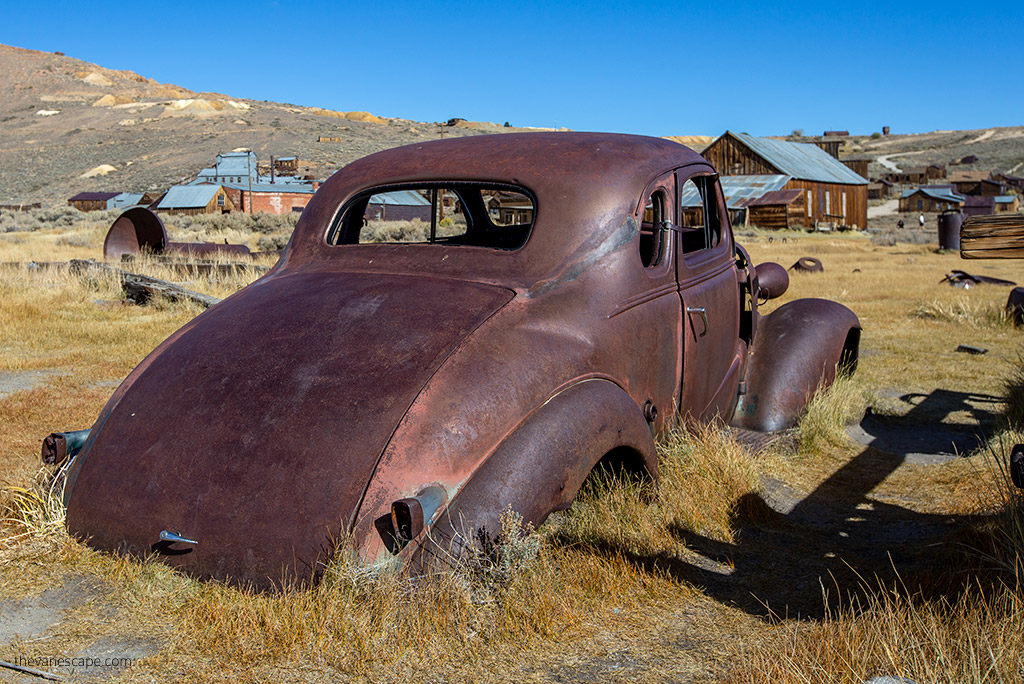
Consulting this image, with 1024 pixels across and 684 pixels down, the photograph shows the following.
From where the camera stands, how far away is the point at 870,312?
11.8 meters

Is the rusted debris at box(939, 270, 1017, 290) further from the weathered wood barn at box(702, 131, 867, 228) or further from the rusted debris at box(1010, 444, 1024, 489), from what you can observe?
the weathered wood barn at box(702, 131, 867, 228)

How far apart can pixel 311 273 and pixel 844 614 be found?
249 cm

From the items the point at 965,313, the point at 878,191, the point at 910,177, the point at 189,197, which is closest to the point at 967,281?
the point at 965,313

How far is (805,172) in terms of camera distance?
45.7m

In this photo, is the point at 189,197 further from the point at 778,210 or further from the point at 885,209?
the point at 885,209

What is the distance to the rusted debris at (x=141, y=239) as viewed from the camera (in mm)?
17234

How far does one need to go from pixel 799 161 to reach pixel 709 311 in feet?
155

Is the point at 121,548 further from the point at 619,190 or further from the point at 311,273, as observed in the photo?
the point at 619,190

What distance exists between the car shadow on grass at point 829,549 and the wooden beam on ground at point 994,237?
1114 millimetres

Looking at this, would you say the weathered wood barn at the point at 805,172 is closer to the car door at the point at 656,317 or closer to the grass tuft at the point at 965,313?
the grass tuft at the point at 965,313

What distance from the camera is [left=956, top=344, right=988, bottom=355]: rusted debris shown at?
840 cm


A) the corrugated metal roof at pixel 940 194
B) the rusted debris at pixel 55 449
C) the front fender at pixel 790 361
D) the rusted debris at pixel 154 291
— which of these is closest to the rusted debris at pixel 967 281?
the front fender at pixel 790 361

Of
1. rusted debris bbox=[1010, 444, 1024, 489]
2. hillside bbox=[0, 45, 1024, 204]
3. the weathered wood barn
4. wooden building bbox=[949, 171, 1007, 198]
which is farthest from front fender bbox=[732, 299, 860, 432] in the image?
wooden building bbox=[949, 171, 1007, 198]

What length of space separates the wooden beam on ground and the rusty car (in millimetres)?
1174
